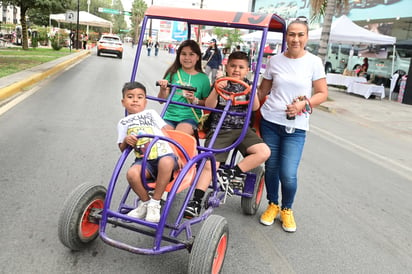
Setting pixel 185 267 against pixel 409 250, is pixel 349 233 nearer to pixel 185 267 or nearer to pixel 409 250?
pixel 409 250

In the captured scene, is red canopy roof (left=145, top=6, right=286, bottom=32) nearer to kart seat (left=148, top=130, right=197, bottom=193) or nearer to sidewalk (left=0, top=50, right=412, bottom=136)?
kart seat (left=148, top=130, right=197, bottom=193)

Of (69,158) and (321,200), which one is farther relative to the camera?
(69,158)

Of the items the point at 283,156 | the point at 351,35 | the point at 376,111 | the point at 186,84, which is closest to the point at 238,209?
the point at 283,156

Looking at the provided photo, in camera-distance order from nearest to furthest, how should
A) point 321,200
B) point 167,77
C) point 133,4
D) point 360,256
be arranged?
point 360,256 → point 167,77 → point 321,200 → point 133,4

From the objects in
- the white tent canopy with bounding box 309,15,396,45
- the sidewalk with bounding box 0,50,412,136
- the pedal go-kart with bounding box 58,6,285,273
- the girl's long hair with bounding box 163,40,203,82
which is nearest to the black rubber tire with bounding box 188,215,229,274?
the pedal go-kart with bounding box 58,6,285,273

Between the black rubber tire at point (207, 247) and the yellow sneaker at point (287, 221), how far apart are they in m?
1.25

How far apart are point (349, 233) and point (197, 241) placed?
1989mm

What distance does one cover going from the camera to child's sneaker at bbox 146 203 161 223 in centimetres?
274

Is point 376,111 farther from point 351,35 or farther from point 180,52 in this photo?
point 180,52

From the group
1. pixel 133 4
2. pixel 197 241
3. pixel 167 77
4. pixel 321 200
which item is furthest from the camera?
pixel 133 4

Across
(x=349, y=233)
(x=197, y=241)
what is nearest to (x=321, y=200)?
(x=349, y=233)

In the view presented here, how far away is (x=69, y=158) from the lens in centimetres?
517

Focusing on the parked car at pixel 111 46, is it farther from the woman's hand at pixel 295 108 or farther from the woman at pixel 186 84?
the woman's hand at pixel 295 108

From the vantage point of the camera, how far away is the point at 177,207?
3.45 m
